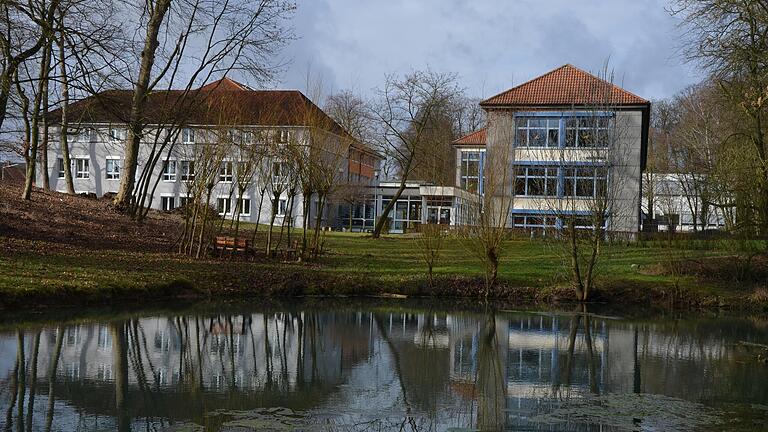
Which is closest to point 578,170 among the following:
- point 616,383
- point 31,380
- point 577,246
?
point 577,246

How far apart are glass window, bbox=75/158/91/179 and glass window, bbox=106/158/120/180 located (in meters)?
1.33

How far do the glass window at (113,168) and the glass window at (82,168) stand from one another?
4.36 feet

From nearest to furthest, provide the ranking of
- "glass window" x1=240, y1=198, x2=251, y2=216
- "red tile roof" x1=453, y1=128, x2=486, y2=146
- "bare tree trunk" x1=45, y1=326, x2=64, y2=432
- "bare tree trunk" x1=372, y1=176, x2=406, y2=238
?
1. "bare tree trunk" x1=45, y1=326, x2=64, y2=432
2. "bare tree trunk" x1=372, y1=176, x2=406, y2=238
3. "glass window" x1=240, y1=198, x2=251, y2=216
4. "red tile roof" x1=453, y1=128, x2=486, y2=146

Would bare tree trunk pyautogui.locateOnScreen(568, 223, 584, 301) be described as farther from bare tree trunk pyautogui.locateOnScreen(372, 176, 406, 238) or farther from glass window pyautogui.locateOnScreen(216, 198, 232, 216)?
bare tree trunk pyautogui.locateOnScreen(372, 176, 406, 238)

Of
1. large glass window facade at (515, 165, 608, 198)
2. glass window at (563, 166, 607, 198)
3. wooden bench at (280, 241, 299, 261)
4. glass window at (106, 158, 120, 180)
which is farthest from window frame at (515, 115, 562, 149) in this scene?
glass window at (106, 158, 120, 180)

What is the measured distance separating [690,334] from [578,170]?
5402 mm

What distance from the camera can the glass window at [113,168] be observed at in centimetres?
5509

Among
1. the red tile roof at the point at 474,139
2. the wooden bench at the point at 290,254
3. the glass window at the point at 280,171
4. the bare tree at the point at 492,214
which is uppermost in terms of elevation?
the red tile roof at the point at 474,139

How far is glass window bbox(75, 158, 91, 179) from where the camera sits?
5559 cm

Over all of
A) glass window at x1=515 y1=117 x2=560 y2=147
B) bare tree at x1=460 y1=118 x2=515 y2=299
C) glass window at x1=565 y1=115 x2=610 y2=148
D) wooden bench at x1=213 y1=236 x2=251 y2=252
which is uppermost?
glass window at x1=515 y1=117 x2=560 y2=147

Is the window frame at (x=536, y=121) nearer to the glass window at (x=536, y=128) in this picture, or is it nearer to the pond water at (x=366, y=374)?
the glass window at (x=536, y=128)

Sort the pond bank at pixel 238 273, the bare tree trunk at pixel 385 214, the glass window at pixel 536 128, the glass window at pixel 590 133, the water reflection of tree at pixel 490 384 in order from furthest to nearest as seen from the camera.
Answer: the bare tree trunk at pixel 385 214
the glass window at pixel 536 128
the glass window at pixel 590 133
the pond bank at pixel 238 273
the water reflection of tree at pixel 490 384

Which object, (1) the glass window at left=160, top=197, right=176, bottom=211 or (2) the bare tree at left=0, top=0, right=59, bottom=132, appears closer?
(2) the bare tree at left=0, top=0, right=59, bottom=132

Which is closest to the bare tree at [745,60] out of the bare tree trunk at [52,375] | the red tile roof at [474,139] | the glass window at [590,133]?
the glass window at [590,133]
